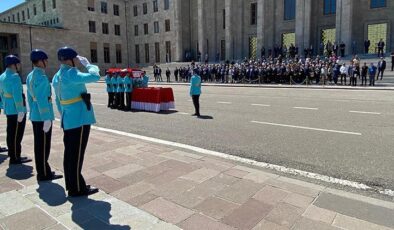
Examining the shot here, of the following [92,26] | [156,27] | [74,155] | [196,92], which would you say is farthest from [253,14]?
[74,155]

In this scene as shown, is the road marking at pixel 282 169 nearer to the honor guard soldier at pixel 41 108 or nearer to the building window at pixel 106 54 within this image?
the honor guard soldier at pixel 41 108

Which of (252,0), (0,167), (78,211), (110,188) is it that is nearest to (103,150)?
(0,167)

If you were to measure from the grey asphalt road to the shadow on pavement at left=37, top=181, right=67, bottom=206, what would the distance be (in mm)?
3315

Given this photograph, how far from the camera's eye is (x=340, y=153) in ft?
20.5

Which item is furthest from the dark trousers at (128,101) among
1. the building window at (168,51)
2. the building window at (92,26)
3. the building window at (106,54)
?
the building window at (106,54)

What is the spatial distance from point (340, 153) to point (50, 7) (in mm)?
64495

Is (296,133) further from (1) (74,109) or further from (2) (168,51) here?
(2) (168,51)

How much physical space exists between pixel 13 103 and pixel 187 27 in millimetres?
50249

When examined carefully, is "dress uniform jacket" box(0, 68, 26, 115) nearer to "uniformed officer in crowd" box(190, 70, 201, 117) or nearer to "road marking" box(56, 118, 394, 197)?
"road marking" box(56, 118, 394, 197)

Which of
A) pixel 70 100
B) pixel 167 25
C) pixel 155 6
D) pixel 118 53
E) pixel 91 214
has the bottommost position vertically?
pixel 91 214

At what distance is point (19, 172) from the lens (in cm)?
540

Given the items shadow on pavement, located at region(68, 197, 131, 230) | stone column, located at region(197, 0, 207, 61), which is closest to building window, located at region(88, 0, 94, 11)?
stone column, located at region(197, 0, 207, 61)

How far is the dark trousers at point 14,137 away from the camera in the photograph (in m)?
5.96

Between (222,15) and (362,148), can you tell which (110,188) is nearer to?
(362,148)
